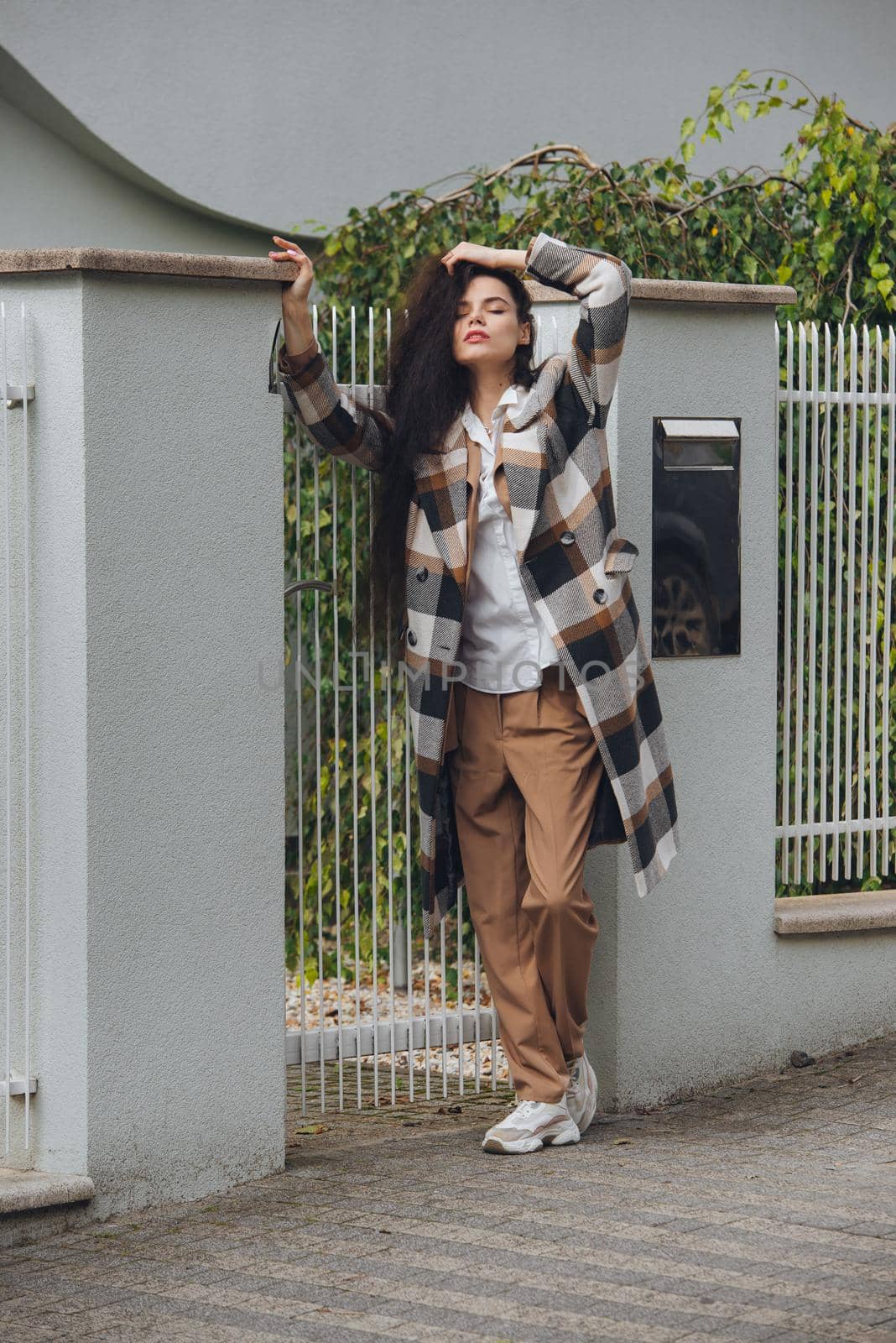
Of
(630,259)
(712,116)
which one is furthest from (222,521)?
(712,116)

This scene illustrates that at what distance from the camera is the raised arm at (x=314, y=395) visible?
16.0 ft

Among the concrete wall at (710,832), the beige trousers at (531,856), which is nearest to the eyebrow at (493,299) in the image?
the concrete wall at (710,832)

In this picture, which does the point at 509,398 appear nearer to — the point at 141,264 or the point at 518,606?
the point at 518,606

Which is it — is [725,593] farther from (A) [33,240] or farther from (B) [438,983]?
(A) [33,240]

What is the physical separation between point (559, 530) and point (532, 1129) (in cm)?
157

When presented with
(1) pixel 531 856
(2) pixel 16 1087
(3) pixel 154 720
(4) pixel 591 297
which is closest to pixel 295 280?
(4) pixel 591 297

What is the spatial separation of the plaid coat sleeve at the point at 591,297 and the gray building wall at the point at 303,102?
463 centimetres

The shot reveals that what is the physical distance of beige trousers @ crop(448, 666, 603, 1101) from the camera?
16.7 feet

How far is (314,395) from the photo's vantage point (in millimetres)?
4988

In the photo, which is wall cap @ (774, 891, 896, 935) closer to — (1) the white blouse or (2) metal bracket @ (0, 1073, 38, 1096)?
(1) the white blouse

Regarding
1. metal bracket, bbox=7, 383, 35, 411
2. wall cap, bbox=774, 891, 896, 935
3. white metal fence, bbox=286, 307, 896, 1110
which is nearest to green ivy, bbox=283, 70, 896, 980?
white metal fence, bbox=286, 307, 896, 1110

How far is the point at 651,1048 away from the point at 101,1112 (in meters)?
1.82

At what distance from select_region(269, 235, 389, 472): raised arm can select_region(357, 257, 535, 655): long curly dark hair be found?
0.06m

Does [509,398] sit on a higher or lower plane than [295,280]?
lower
